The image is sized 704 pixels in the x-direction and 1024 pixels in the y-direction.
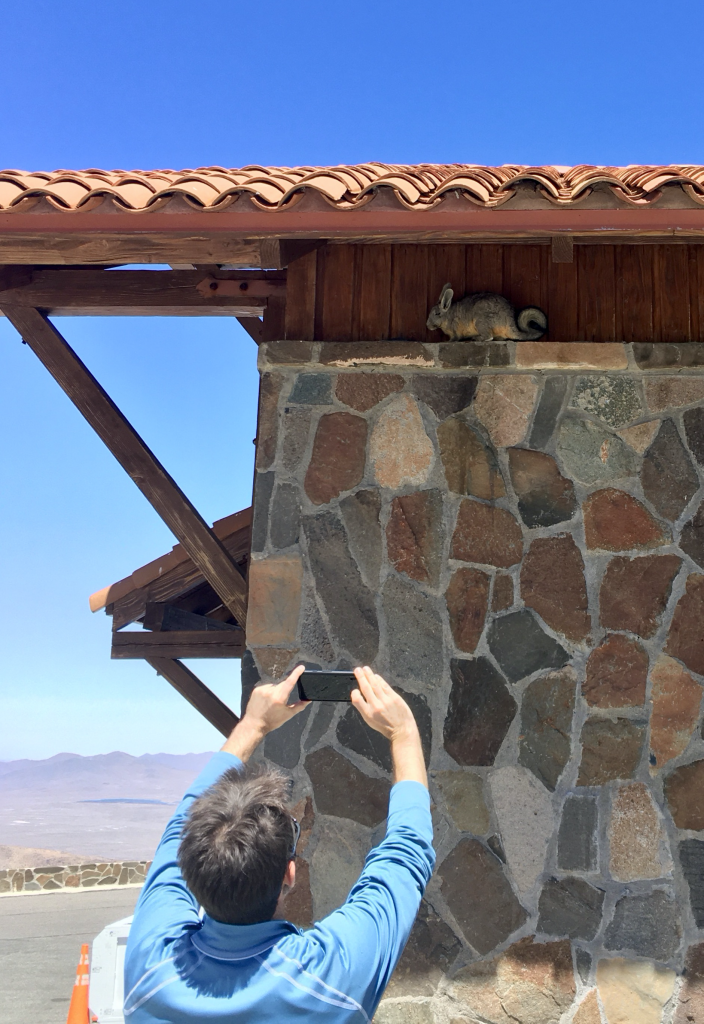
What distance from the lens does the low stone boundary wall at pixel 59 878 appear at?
11828 mm

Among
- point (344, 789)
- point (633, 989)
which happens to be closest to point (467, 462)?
point (344, 789)

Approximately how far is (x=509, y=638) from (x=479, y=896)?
884 mm

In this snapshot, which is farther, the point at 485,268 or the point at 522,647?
the point at 485,268

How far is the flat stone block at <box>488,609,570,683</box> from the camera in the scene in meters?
3.20

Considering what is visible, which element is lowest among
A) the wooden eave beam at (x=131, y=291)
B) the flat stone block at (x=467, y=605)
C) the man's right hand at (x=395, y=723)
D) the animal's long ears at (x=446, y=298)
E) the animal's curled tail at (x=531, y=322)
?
the man's right hand at (x=395, y=723)

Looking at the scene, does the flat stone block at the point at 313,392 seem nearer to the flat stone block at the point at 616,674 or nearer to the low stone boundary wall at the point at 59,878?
the flat stone block at the point at 616,674

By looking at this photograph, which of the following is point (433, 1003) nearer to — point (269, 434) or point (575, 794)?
point (575, 794)

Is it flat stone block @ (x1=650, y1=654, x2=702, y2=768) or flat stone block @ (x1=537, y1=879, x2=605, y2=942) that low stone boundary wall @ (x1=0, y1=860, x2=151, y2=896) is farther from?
flat stone block @ (x1=650, y1=654, x2=702, y2=768)

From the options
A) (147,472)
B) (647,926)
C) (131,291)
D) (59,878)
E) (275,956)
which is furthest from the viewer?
(59,878)

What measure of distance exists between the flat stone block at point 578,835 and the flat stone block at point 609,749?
0.25 ft

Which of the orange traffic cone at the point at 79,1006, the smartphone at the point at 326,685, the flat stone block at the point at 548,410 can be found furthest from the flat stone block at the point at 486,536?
the orange traffic cone at the point at 79,1006

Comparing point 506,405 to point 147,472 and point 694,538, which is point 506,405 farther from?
point 147,472

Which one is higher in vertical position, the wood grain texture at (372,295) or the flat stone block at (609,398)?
the wood grain texture at (372,295)

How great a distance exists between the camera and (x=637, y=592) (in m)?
3.24
